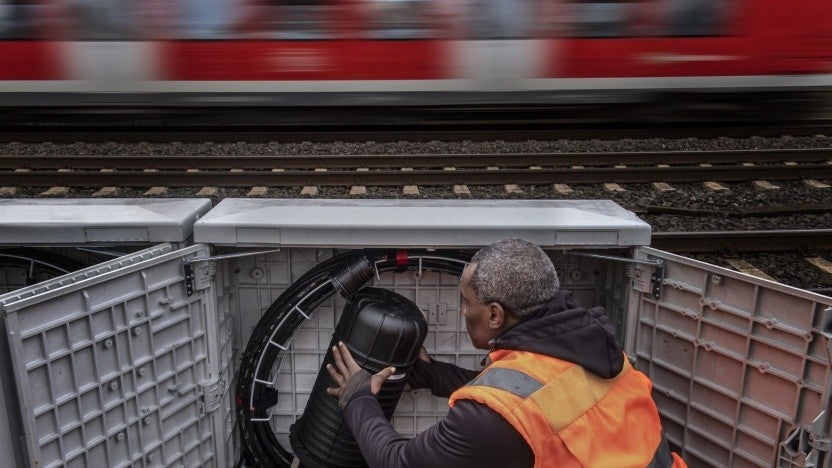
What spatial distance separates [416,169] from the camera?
812 cm

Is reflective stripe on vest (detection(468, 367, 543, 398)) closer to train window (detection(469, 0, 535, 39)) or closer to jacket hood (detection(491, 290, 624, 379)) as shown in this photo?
jacket hood (detection(491, 290, 624, 379))

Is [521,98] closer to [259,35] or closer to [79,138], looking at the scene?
[259,35]

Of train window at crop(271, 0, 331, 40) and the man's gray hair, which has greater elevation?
train window at crop(271, 0, 331, 40)

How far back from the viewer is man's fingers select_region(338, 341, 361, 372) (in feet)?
8.67

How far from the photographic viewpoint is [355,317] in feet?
8.93

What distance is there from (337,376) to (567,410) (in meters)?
1.13

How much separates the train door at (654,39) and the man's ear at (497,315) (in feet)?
22.2

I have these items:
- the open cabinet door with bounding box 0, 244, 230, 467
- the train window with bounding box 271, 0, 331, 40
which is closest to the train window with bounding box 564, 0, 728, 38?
the train window with bounding box 271, 0, 331, 40

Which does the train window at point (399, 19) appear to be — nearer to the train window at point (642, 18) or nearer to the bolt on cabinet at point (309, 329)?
the train window at point (642, 18)

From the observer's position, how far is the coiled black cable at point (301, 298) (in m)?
2.87

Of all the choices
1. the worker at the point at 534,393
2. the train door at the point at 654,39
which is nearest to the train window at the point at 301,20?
the train door at the point at 654,39

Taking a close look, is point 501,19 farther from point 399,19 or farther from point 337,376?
point 337,376

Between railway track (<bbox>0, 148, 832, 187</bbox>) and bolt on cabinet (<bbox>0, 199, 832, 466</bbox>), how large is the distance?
463 cm

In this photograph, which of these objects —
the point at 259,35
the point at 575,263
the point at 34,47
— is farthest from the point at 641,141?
the point at 34,47
